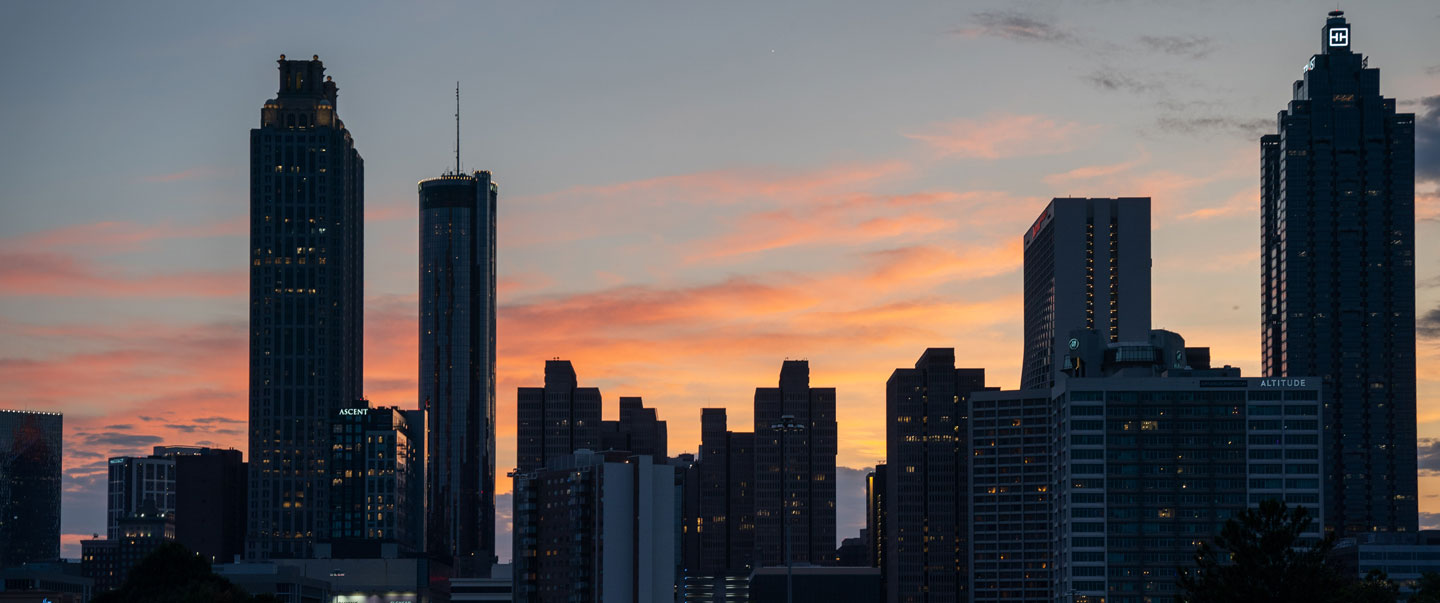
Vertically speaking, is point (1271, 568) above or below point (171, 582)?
above

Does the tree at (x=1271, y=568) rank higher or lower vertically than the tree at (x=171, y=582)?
higher

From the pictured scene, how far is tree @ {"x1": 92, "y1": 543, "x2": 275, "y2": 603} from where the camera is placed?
182 meters

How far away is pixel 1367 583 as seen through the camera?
477 feet

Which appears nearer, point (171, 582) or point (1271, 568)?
point (1271, 568)

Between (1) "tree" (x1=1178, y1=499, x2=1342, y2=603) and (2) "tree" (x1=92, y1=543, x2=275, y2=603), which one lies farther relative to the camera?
(2) "tree" (x1=92, y1=543, x2=275, y2=603)

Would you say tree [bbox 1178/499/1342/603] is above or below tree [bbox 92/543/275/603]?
above

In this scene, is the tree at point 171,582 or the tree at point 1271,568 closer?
the tree at point 1271,568

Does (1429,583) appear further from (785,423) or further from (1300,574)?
(1300,574)

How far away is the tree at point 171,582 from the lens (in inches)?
7156

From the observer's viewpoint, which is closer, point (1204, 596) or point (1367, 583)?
point (1204, 596)

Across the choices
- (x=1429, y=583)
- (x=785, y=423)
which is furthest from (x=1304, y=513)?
(x=1429, y=583)

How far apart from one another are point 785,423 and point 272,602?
202 feet

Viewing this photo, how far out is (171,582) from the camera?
189375 millimetres

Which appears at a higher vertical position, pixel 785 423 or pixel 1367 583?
pixel 785 423
